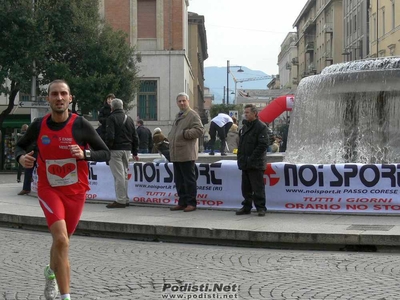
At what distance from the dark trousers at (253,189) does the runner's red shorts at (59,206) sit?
575 cm

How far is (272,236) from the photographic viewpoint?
997 cm

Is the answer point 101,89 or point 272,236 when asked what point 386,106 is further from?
point 101,89

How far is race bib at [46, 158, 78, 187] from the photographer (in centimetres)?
619

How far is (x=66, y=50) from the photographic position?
36.5 m

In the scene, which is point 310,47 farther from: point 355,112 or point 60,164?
point 60,164

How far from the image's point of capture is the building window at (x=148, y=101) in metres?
47.1

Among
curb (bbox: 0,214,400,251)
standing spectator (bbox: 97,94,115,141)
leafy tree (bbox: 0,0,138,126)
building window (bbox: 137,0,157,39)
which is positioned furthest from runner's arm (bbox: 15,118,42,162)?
building window (bbox: 137,0,157,39)

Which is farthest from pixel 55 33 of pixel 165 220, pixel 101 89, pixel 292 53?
pixel 292 53

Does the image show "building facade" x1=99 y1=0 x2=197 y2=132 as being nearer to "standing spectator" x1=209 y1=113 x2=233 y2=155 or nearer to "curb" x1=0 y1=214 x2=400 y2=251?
"standing spectator" x1=209 y1=113 x2=233 y2=155

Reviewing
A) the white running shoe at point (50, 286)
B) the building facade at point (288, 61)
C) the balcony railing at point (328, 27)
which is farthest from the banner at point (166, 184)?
the building facade at point (288, 61)

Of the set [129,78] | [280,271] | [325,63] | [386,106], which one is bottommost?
[280,271]

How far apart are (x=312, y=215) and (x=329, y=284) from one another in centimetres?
477

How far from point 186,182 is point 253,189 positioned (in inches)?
46.7

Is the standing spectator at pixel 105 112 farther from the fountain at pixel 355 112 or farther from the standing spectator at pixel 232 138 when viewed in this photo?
the standing spectator at pixel 232 138
